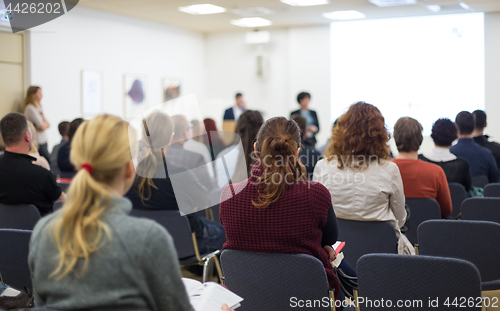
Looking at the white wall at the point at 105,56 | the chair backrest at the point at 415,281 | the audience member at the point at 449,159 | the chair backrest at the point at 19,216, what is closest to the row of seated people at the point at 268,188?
the chair backrest at the point at 19,216

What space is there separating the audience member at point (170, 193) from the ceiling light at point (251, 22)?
272 inches

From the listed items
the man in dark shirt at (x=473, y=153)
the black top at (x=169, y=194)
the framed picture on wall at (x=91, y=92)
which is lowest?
the black top at (x=169, y=194)

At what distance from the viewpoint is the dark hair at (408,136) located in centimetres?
290

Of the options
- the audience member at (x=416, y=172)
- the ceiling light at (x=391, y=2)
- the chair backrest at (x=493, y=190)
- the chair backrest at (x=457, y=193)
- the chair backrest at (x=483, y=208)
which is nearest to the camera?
the chair backrest at (x=483, y=208)

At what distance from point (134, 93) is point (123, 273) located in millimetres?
8486

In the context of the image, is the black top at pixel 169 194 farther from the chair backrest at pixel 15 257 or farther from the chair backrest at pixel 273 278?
the chair backrest at pixel 273 278

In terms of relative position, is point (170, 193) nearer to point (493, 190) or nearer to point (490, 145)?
point (493, 190)

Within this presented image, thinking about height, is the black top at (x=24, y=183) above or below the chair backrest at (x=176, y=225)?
above

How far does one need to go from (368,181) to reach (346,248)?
1.25ft

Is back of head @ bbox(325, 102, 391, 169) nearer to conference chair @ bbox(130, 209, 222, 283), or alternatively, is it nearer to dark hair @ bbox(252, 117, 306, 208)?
dark hair @ bbox(252, 117, 306, 208)

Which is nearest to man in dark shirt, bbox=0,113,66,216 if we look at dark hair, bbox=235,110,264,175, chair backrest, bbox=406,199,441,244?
dark hair, bbox=235,110,264,175

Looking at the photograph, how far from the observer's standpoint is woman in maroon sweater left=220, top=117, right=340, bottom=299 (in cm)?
172

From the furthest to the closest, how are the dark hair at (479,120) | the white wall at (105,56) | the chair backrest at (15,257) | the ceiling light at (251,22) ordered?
the ceiling light at (251,22) → the white wall at (105,56) → the dark hair at (479,120) → the chair backrest at (15,257)

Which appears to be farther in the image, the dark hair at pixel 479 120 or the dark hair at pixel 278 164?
the dark hair at pixel 479 120
